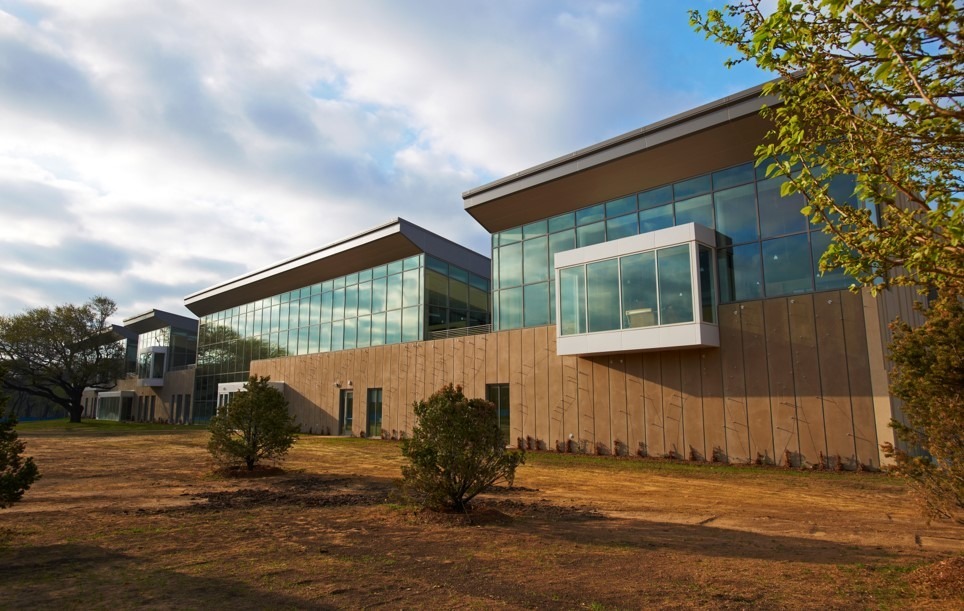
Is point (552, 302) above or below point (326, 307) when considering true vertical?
below

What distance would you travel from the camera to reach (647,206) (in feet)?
70.3

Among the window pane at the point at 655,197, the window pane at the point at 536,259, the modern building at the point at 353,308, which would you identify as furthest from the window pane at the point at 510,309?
the window pane at the point at 655,197

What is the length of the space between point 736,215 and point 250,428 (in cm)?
1652

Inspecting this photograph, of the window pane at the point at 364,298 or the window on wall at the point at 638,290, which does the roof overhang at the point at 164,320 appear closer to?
the window pane at the point at 364,298

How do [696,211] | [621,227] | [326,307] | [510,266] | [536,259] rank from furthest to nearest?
[326,307], [510,266], [536,259], [621,227], [696,211]

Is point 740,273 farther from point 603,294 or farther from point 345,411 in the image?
point 345,411

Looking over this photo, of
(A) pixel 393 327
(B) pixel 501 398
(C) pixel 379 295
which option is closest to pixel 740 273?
(B) pixel 501 398

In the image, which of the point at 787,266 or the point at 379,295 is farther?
the point at 379,295

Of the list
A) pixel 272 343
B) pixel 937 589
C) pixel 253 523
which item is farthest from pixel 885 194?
pixel 272 343

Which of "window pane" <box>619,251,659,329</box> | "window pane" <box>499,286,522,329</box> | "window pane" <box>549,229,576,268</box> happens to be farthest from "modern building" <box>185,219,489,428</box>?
"window pane" <box>619,251,659,329</box>

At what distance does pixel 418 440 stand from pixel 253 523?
108 inches

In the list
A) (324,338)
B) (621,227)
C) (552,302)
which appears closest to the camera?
(621,227)

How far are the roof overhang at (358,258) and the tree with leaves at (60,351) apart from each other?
769 inches

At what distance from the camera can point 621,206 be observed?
2223 centimetres
